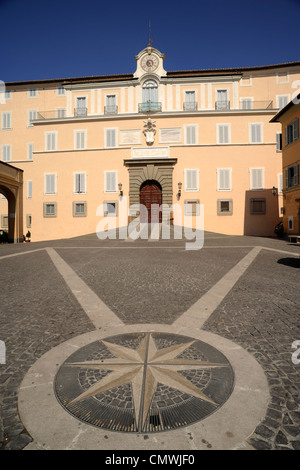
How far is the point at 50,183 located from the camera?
77.5 feet

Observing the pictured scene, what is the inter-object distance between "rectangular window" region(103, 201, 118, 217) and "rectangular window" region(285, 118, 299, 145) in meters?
14.2

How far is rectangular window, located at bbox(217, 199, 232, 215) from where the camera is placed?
22.1 metres

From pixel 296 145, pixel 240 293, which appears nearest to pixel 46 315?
pixel 240 293

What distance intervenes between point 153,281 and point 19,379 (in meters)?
3.89

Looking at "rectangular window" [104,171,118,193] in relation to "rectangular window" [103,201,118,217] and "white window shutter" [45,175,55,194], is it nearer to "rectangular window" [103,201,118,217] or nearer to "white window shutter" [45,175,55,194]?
"rectangular window" [103,201,118,217]

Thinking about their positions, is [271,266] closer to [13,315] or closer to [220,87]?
[13,315]

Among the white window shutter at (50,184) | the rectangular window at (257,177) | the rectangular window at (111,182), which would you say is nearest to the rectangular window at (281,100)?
the rectangular window at (257,177)

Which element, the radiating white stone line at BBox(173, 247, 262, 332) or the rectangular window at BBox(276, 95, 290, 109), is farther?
the rectangular window at BBox(276, 95, 290, 109)

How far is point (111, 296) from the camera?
4.89 m

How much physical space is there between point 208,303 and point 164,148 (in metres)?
20.3

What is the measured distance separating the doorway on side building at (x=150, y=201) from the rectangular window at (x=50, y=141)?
9268mm

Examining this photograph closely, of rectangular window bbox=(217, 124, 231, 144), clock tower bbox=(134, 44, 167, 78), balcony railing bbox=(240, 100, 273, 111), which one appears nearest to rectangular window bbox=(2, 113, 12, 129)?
clock tower bbox=(134, 44, 167, 78)

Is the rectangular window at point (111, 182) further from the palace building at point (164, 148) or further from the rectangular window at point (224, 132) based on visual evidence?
the rectangular window at point (224, 132)

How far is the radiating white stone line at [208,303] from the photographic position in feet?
12.0
